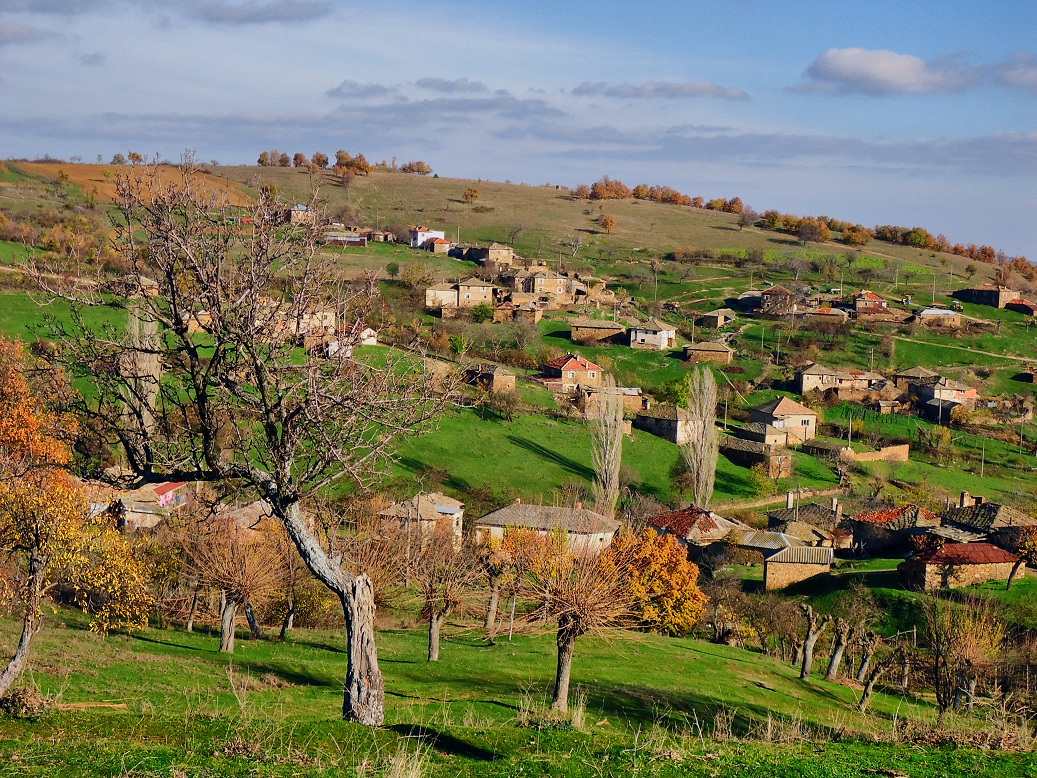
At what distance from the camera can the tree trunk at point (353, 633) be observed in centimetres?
1169

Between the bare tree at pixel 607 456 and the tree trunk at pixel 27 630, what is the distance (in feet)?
123

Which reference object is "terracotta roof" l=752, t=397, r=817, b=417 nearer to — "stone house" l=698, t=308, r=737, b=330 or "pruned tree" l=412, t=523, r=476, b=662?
"stone house" l=698, t=308, r=737, b=330

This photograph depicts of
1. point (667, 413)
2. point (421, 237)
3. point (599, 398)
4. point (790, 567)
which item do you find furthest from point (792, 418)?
point (421, 237)

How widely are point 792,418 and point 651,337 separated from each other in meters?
22.0

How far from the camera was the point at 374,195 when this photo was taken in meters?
165

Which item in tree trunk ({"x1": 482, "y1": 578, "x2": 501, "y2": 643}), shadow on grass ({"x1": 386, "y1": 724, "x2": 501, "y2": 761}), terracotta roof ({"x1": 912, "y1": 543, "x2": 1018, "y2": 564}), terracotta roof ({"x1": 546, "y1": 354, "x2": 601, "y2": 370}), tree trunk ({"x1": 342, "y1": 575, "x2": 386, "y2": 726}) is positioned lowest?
tree trunk ({"x1": 482, "y1": 578, "x2": 501, "y2": 643})

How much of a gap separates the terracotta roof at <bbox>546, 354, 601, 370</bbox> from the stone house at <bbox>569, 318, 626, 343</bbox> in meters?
11.2

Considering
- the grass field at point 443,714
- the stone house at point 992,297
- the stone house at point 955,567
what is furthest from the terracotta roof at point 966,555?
the stone house at point 992,297

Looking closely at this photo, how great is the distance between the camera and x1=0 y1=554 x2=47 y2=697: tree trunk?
13758mm

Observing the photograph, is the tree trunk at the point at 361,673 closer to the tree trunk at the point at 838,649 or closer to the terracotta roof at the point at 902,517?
the tree trunk at the point at 838,649

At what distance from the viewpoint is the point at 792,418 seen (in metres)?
75.2

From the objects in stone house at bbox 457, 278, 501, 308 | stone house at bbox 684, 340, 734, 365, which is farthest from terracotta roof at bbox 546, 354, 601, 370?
stone house at bbox 457, 278, 501, 308

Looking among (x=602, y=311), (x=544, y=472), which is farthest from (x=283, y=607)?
(x=602, y=311)

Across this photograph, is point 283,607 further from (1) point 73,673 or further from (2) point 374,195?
(2) point 374,195
